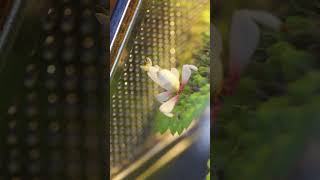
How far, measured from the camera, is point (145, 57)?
1.24 meters

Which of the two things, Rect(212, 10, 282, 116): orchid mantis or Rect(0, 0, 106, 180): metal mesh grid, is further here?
Rect(212, 10, 282, 116): orchid mantis

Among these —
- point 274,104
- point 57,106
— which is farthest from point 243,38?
point 57,106

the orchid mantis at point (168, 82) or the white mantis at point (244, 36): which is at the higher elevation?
the white mantis at point (244, 36)

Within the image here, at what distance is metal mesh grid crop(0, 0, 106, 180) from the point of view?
116cm

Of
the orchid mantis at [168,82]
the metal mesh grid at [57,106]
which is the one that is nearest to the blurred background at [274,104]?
the orchid mantis at [168,82]

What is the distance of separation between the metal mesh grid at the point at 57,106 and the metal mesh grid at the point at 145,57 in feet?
0.27

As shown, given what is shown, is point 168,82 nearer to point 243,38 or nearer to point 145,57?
point 145,57

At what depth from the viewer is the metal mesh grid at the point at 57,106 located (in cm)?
116

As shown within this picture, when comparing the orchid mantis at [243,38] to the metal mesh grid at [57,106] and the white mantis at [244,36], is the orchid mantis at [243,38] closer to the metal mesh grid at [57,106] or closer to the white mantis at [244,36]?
the white mantis at [244,36]

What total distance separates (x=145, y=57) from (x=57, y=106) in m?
0.24

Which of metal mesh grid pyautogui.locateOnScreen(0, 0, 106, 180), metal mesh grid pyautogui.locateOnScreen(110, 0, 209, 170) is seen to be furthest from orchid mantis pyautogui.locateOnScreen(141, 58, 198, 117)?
metal mesh grid pyautogui.locateOnScreen(0, 0, 106, 180)

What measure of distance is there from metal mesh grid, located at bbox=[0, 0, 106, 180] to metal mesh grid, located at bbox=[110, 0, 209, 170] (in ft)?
0.27

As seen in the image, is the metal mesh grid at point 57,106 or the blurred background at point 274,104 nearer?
the metal mesh grid at point 57,106

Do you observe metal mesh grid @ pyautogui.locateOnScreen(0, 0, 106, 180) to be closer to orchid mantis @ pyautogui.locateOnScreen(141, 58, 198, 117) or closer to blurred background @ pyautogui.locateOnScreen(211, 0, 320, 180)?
orchid mantis @ pyautogui.locateOnScreen(141, 58, 198, 117)
